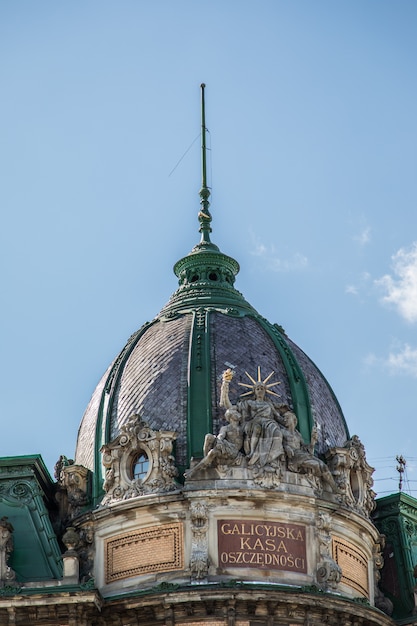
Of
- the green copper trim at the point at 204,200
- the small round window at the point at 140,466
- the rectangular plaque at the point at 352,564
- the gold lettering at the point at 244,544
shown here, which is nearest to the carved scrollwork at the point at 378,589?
the rectangular plaque at the point at 352,564

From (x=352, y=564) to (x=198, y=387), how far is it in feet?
22.8

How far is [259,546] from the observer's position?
43469 millimetres

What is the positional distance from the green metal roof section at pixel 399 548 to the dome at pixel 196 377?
9.74 ft

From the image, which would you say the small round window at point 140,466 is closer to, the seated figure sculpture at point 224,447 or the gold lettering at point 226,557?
the seated figure sculpture at point 224,447

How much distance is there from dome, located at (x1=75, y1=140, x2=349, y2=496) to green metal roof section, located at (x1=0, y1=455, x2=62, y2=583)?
168cm

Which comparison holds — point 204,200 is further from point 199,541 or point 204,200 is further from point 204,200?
point 199,541

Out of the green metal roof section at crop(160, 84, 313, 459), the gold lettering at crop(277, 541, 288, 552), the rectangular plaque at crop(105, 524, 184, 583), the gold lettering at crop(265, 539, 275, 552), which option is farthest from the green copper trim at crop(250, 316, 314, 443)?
the rectangular plaque at crop(105, 524, 184, 583)

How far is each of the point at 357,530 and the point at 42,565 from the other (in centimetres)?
930

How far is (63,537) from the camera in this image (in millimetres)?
44531

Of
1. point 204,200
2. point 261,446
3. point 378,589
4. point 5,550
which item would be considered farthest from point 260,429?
point 204,200

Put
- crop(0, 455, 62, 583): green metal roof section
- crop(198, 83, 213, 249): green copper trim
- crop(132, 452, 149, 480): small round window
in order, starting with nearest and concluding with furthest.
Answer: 1. crop(0, 455, 62, 583): green metal roof section
2. crop(132, 452, 149, 480): small round window
3. crop(198, 83, 213, 249): green copper trim

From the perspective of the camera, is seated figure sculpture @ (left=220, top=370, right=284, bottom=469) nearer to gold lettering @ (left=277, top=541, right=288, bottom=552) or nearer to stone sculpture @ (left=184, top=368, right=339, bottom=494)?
stone sculpture @ (left=184, top=368, right=339, bottom=494)

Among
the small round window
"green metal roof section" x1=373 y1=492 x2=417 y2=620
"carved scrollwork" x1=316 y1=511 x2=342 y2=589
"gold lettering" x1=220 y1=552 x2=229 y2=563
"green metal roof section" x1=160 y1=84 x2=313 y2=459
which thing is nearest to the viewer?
"gold lettering" x1=220 y1=552 x2=229 y2=563

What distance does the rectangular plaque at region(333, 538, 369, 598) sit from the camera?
44875 millimetres
